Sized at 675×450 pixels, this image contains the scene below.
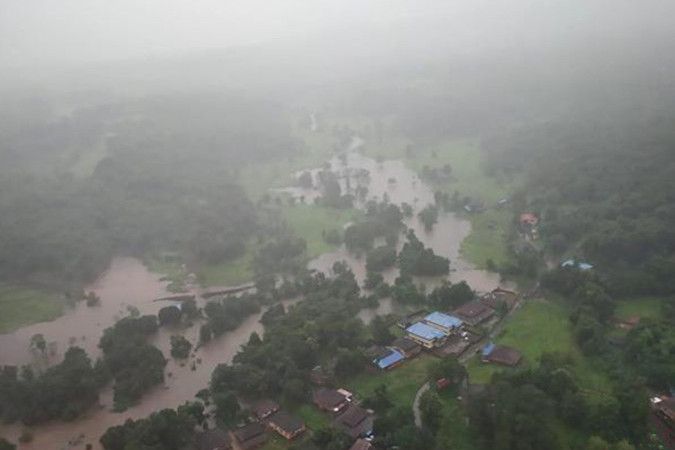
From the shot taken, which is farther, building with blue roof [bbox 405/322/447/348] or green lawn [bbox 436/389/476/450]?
building with blue roof [bbox 405/322/447/348]

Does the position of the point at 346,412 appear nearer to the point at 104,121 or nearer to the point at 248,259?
the point at 248,259

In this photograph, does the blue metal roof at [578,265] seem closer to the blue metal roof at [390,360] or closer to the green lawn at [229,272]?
the blue metal roof at [390,360]

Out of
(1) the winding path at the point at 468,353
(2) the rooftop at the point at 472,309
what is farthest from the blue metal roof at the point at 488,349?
(2) the rooftop at the point at 472,309

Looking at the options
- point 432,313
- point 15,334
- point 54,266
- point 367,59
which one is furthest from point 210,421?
point 367,59

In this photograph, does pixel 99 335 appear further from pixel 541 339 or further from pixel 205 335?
pixel 541 339

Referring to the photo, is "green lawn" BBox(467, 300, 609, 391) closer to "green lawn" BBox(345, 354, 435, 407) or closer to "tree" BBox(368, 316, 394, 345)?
"green lawn" BBox(345, 354, 435, 407)

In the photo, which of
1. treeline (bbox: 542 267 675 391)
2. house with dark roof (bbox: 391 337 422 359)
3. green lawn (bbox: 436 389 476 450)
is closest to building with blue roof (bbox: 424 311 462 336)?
house with dark roof (bbox: 391 337 422 359)

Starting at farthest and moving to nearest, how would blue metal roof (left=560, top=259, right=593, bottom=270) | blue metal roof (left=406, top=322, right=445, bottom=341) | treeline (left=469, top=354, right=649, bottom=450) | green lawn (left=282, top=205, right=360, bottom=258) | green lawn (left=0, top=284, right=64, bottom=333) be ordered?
1. green lawn (left=282, top=205, right=360, bottom=258)
2. green lawn (left=0, top=284, right=64, bottom=333)
3. blue metal roof (left=560, top=259, right=593, bottom=270)
4. blue metal roof (left=406, top=322, right=445, bottom=341)
5. treeline (left=469, top=354, right=649, bottom=450)
